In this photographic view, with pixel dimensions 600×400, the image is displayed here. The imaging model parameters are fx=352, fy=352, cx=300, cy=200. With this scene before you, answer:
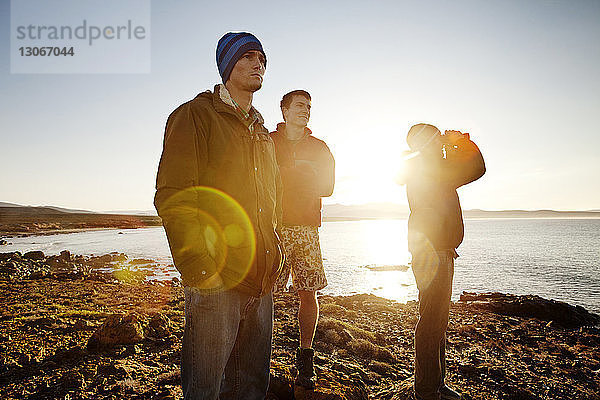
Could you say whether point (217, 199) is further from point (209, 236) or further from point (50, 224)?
point (50, 224)

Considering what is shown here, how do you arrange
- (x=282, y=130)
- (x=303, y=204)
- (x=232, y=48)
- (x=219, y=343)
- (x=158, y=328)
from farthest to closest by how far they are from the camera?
(x=158, y=328) < (x=282, y=130) < (x=303, y=204) < (x=232, y=48) < (x=219, y=343)

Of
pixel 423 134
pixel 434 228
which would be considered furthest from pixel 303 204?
pixel 423 134

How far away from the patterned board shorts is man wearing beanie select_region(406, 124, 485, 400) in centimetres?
104

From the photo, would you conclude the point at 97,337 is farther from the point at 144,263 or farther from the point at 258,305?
the point at 144,263

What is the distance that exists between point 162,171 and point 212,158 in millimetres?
316

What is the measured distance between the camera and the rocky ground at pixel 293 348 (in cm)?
399

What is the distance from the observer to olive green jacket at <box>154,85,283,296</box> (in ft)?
6.25

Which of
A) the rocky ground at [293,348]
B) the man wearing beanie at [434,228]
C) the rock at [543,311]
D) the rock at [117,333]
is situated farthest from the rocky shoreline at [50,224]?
the man wearing beanie at [434,228]

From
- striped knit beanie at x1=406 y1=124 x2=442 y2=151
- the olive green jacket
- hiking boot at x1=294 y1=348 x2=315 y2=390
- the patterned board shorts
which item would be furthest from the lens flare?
striped knit beanie at x1=406 y1=124 x2=442 y2=151

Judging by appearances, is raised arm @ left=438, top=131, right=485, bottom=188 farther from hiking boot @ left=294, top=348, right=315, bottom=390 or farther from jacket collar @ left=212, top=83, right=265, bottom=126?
hiking boot @ left=294, top=348, right=315, bottom=390

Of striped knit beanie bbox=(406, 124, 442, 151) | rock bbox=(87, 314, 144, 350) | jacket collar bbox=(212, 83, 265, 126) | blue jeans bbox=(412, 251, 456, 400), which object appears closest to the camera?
jacket collar bbox=(212, 83, 265, 126)

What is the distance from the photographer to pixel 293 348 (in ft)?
19.5

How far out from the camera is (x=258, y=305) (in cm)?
237

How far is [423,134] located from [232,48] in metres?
2.31
